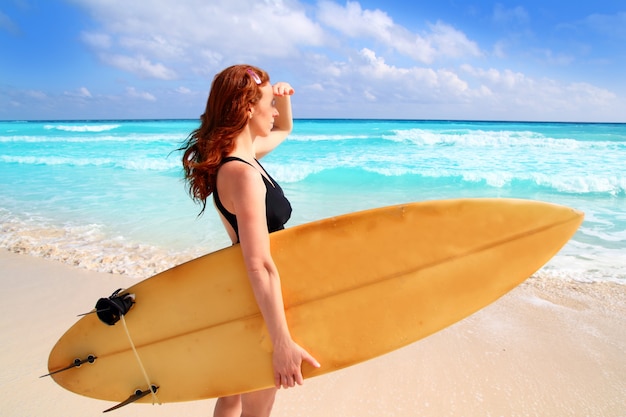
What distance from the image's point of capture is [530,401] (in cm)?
218

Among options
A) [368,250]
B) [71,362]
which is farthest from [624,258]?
[71,362]

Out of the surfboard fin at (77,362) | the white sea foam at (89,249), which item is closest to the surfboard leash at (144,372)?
the surfboard fin at (77,362)

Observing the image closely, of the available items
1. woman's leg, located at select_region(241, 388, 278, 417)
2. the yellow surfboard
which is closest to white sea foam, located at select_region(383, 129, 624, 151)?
the yellow surfboard

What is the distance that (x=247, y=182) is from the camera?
3.97 ft

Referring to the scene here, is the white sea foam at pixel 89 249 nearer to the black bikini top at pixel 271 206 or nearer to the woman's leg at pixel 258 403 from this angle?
the woman's leg at pixel 258 403

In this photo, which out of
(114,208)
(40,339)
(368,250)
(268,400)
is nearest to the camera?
(268,400)

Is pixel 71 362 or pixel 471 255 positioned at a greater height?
pixel 471 255

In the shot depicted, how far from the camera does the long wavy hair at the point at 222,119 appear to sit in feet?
4.32

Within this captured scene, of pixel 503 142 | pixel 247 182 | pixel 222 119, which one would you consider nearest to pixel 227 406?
pixel 247 182

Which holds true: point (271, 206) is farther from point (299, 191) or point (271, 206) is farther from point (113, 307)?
point (299, 191)

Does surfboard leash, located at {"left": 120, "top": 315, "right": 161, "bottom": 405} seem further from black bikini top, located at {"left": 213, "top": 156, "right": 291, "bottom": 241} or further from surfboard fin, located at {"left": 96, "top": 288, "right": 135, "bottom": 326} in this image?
black bikini top, located at {"left": 213, "top": 156, "right": 291, "bottom": 241}

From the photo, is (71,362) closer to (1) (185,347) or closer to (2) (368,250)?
(1) (185,347)

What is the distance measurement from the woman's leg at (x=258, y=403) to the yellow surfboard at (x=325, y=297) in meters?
0.07

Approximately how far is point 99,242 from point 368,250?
4335mm
